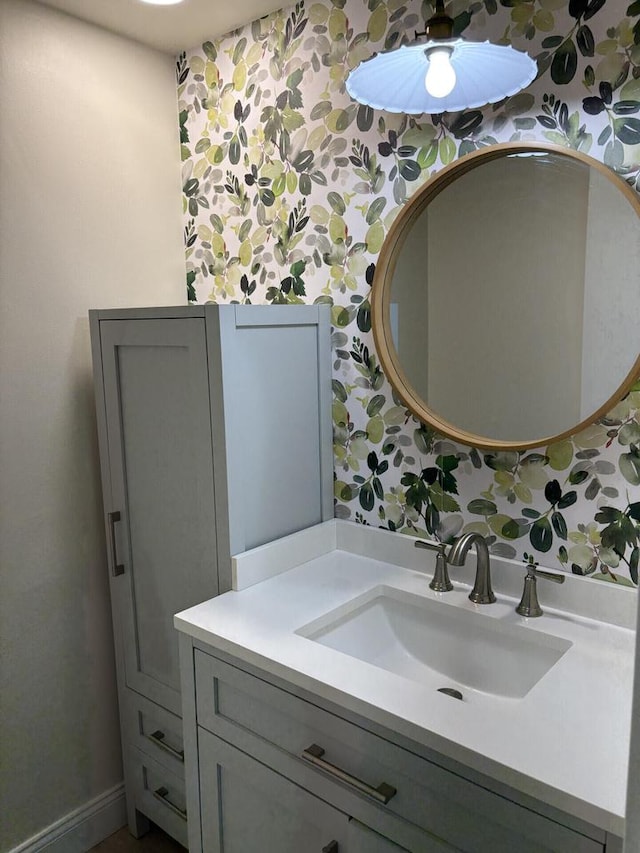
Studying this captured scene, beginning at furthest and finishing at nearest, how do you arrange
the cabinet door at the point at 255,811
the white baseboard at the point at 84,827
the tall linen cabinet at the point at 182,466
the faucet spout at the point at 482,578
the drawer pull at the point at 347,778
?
the white baseboard at the point at 84,827
the tall linen cabinet at the point at 182,466
the faucet spout at the point at 482,578
the cabinet door at the point at 255,811
the drawer pull at the point at 347,778

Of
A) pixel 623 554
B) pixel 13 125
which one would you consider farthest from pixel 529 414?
pixel 13 125

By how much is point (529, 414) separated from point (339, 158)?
88 centimetres

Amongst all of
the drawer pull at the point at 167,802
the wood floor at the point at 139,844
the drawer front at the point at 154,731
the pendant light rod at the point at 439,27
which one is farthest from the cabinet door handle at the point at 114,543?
the pendant light rod at the point at 439,27

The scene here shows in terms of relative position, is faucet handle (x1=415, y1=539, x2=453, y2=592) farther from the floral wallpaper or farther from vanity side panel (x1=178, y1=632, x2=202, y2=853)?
vanity side panel (x1=178, y1=632, x2=202, y2=853)

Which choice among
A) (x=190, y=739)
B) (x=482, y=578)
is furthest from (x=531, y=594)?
(x=190, y=739)

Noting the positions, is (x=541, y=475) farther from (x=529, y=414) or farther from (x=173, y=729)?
(x=173, y=729)

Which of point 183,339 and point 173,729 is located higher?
point 183,339

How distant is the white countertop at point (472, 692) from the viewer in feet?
3.22

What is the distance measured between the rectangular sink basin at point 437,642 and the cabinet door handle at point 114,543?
74 cm

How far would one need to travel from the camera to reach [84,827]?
2.00 metres

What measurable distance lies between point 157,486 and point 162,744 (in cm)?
76

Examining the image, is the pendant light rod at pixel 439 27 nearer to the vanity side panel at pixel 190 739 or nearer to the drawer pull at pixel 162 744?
the vanity side panel at pixel 190 739

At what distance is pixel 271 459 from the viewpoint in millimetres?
1735

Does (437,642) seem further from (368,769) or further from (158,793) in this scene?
(158,793)
